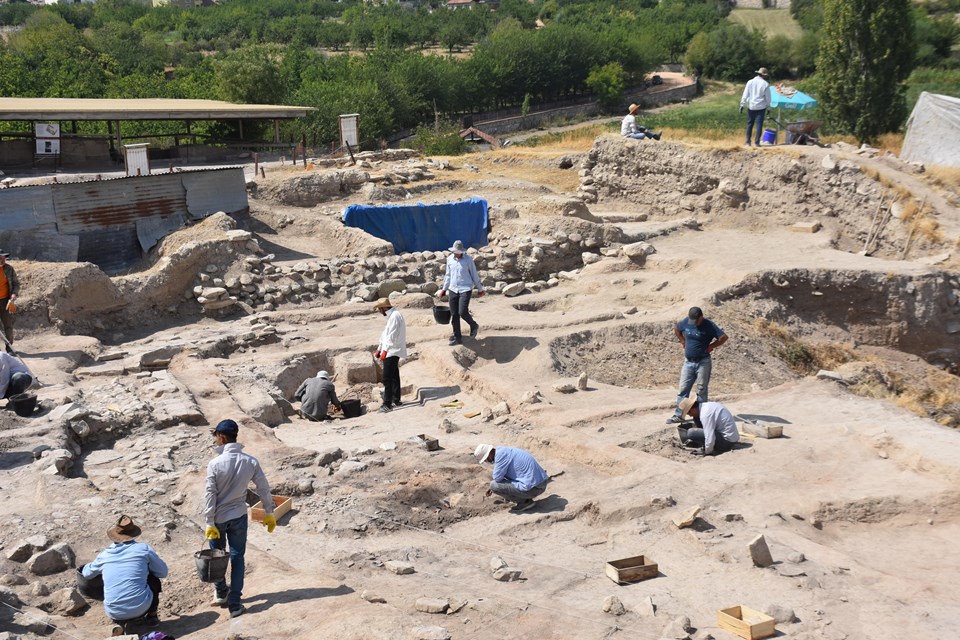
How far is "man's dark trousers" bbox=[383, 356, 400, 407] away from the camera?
11.2m

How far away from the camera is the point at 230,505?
20.7ft

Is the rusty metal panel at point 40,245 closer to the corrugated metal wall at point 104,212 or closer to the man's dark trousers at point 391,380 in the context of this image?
the corrugated metal wall at point 104,212

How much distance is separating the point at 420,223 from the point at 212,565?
1322 cm

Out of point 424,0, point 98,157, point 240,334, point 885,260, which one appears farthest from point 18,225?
point 424,0

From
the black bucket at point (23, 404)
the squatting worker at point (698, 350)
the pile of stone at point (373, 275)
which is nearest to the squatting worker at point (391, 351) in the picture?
the squatting worker at point (698, 350)

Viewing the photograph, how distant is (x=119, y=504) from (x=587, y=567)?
3.93 meters

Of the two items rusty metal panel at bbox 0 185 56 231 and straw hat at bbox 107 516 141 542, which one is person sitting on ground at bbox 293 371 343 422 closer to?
straw hat at bbox 107 516 141 542

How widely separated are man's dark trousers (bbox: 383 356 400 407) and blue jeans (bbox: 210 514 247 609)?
16.1ft

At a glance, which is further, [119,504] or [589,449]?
[589,449]

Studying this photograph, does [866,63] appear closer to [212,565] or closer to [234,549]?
[234,549]

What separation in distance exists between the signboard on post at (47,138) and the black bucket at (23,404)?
1244 centimetres

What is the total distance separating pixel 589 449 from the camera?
9508 mm

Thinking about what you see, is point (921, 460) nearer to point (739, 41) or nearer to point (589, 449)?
point (589, 449)

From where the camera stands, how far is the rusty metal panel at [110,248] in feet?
52.5
